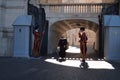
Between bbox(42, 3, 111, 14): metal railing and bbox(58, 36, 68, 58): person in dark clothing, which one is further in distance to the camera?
bbox(42, 3, 111, 14): metal railing

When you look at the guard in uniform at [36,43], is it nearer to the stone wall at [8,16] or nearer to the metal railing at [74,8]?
the stone wall at [8,16]

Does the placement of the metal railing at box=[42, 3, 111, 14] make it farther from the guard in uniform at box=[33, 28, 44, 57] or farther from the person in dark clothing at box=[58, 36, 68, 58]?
the guard in uniform at box=[33, 28, 44, 57]

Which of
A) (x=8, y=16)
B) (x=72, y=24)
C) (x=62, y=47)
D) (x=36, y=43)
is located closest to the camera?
(x=36, y=43)

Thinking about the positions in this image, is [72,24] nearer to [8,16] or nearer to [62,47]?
[8,16]

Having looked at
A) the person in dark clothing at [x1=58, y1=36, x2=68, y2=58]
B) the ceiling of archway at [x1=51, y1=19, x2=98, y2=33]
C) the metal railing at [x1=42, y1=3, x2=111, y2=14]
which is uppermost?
the metal railing at [x1=42, y1=3, x2=111, y2=14]

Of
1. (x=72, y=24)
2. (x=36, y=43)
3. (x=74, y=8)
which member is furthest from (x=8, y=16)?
(x=72, y=24)

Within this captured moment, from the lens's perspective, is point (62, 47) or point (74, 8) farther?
point (74, 8)

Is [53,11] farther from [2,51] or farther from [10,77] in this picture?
[10,77]

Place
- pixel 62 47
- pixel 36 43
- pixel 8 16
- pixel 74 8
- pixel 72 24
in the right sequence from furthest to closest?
1. pixel 72 24
2. pixel 74 8
3. pixel 8 16
4. pixel 62 47
5. pixel 36 43

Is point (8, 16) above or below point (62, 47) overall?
above

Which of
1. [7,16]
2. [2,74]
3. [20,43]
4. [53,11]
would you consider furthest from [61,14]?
[2,74]

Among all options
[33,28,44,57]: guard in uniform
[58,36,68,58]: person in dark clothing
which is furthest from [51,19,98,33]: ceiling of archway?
[33,28,44,57]: guard in uniform

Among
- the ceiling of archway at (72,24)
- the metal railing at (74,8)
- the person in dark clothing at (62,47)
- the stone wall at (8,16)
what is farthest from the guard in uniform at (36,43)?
the ceiling of archway at (72,24)

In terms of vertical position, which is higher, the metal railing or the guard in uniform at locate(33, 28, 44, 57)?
the metal railing
